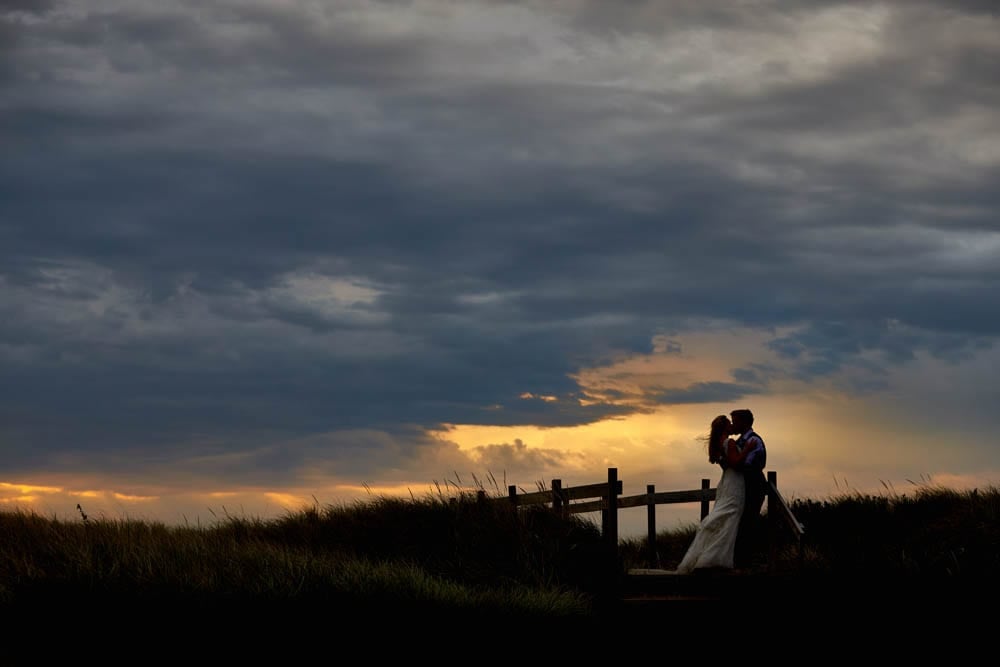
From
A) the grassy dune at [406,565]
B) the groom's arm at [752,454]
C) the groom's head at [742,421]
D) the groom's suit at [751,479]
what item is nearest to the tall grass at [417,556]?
the grassy dune at [406,565]

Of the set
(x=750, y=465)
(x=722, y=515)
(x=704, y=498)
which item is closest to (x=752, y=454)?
Answer: (x=750, y=465)

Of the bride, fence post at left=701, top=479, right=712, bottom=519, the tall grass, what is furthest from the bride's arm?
fence post at left=701, top=479, right=712, bottom=519

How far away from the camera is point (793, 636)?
50.0 ft

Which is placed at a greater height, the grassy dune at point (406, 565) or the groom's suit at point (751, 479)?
the groom's suit at point (751, 479)

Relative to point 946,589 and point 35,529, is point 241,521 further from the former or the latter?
point 946,589

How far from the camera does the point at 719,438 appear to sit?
1934 centimetres

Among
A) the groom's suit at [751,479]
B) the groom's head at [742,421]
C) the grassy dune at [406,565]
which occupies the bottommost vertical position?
the grassy dune at [406,565]

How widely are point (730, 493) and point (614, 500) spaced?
88.0 inches

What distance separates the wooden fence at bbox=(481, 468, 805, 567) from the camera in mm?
19984

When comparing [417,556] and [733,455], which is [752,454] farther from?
[417,556]

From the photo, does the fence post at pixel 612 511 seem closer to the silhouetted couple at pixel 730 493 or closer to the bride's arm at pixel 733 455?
the silhouetted couple at pixel 730 493

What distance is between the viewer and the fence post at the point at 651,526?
24141mm

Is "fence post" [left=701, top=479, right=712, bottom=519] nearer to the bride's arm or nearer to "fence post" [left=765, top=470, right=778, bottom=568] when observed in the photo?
"fence post" [left=765, top=470, right=778, bottom=568]

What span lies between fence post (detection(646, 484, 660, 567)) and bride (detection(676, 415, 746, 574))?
468cm
